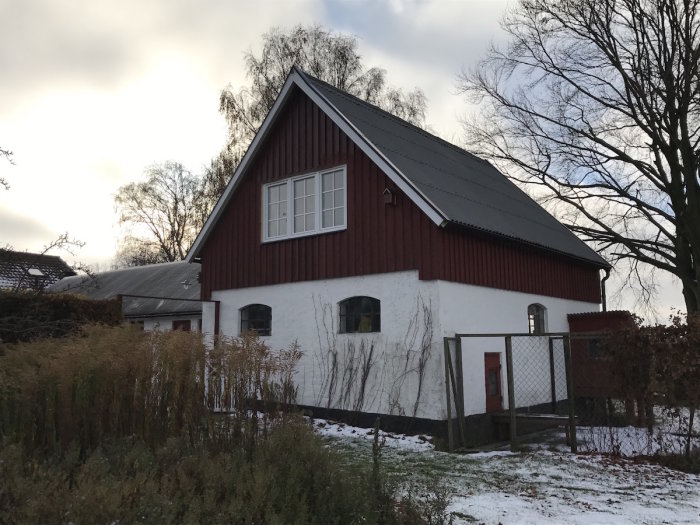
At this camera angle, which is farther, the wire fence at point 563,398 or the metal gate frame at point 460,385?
the metal gate frame at point 460,385

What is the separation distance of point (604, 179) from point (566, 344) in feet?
39.5

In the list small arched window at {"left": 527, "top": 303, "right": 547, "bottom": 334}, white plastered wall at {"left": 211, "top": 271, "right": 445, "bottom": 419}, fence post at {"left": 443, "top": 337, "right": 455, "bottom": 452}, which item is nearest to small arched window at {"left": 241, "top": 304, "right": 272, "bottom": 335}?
white plastered wall at {"left": 211, "top": 271, "right": 445, "bottom": 419}

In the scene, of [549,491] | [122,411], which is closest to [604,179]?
[549,491]

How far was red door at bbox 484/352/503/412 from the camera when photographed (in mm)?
11750

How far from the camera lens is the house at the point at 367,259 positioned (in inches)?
432

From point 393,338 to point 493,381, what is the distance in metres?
2.47

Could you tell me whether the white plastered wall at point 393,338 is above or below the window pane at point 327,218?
below

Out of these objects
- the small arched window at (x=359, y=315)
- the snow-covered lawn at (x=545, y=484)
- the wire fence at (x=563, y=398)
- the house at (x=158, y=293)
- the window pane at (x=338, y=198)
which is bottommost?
the snow-covered lawn at (x=545, y=484)

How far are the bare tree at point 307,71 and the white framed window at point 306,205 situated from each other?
515 inches

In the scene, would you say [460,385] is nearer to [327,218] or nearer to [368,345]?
[368,345]

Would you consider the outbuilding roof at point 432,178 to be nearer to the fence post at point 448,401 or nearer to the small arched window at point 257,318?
the fence post at point 448,401

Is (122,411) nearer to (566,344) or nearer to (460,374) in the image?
(460,374)

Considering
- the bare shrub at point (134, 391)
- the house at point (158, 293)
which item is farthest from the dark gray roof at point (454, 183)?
the house at point (158, 293)

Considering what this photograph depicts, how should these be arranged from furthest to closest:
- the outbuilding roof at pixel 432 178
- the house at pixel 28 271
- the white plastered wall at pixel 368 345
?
the outbuilding roof at pixel 432 178 → the white plastered wall at pixel 368 345 → the house at pixel 28 271
